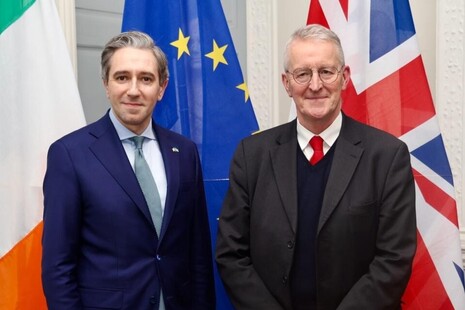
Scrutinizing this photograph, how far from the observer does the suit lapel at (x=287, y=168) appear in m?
1.51

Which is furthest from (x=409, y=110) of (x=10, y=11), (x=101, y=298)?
(x=10, y=11)

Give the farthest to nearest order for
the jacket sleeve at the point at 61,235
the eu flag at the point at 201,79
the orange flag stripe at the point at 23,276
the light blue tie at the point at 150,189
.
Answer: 1. the eu flag at the point at 201,79
2. the orange flag stripe at the point at 23,276
3. the light blue tie at the point at 150,189
4. the jacket sleeve at the point at 61,235

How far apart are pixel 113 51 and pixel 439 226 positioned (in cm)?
114

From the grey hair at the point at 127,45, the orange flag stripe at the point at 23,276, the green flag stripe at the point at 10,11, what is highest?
the green flag stripe at the point at 10,11

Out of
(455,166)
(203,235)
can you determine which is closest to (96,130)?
(203,235)

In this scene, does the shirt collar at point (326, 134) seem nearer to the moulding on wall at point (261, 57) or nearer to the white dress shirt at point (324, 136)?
the white dress shirt at point (324, 136)

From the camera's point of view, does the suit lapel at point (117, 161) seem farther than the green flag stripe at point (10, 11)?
No

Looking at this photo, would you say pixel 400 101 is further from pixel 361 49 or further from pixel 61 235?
pixel 61 235

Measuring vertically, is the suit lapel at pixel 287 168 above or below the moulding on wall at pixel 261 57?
below

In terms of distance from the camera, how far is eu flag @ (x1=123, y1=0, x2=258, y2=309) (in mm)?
2039

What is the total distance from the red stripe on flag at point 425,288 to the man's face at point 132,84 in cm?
100

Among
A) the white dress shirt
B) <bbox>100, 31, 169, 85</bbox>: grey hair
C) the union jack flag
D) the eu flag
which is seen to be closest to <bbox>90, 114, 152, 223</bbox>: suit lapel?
<bbox>100, 31, 169, 85</bbox>: grey hair

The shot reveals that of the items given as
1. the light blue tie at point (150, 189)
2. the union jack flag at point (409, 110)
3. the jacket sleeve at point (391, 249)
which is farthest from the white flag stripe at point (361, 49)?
the light blue tie at point (150, 189)

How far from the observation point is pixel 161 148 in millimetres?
1600
